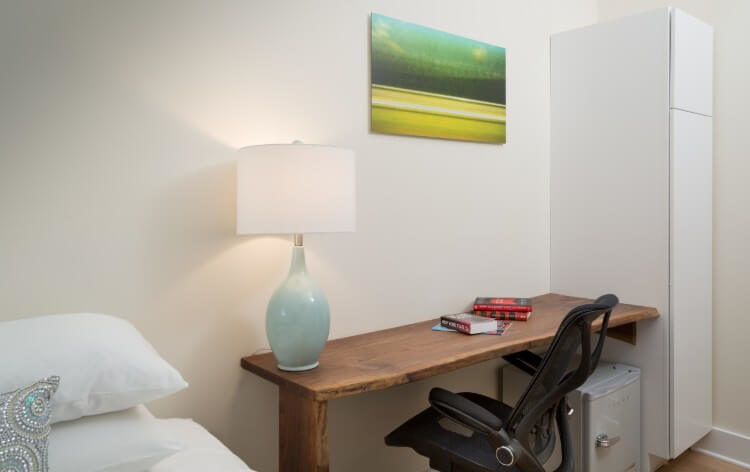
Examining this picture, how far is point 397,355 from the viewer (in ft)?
5.76

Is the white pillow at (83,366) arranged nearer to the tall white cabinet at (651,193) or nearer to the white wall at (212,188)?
the white wall at (212,188)

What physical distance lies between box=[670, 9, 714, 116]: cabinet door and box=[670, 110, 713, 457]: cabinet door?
6 centimetres

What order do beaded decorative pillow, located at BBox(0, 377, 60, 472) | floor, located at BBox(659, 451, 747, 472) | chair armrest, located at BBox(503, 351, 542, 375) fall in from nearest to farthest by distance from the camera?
beaded decorative pillow, located at BBox(0, 377, 60, 472), chair armrest, located at BBox(503, 351, 542, 375), floor, located at BBox(659, 451, 747, 472)

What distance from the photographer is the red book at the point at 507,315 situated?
2.23 m

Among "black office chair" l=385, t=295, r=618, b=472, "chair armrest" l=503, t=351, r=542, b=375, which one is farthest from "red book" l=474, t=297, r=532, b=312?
"black office chair" l=385, t=295, r=618, b=472

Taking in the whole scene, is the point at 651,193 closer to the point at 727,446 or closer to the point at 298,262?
the point at 727,446

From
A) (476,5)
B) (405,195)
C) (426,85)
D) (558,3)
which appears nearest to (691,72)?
(558,3)

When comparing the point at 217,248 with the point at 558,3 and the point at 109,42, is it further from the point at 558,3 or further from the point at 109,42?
the point at 558,3

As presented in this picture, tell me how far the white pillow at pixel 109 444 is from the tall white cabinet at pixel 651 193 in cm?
217

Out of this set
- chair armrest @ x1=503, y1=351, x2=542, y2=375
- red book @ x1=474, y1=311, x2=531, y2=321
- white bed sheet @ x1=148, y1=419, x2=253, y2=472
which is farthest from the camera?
red book @ x1=474, y1=311, x2=531, y2=321

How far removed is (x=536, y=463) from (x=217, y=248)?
1144mm

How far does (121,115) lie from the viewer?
1.51m

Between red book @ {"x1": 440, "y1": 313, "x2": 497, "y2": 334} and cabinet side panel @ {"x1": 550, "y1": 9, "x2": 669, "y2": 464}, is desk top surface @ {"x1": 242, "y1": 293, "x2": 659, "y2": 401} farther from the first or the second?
cabinet side panel @ {"x1": 550, "y1": 9, "x2": 669, "y2": 464}

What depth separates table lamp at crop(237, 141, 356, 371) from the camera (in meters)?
1.49
